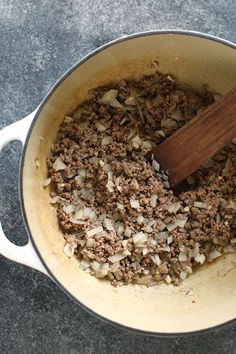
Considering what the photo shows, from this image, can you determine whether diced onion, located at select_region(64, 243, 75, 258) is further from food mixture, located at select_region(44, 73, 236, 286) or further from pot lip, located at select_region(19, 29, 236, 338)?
pot lip, located at select_region(19, 29, 236, 338)

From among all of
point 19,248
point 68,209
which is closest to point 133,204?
point 68,209

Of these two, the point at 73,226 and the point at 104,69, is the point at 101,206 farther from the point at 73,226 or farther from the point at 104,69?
the point at 104,69

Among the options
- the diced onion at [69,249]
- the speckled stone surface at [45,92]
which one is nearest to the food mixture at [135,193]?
the diced onion at [69,249]

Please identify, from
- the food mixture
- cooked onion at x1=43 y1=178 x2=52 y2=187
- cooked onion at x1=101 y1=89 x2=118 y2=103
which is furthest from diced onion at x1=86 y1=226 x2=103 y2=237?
cooked onion at x1=101 y1=89 x2=118 y2=103

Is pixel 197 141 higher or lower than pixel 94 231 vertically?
higher

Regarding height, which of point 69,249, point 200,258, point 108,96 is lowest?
point 69,249

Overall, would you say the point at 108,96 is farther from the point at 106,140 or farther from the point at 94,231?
the point at 94,231

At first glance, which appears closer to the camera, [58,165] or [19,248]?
[19,248]

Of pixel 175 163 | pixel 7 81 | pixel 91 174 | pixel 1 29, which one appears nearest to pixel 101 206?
pixel 91 174
